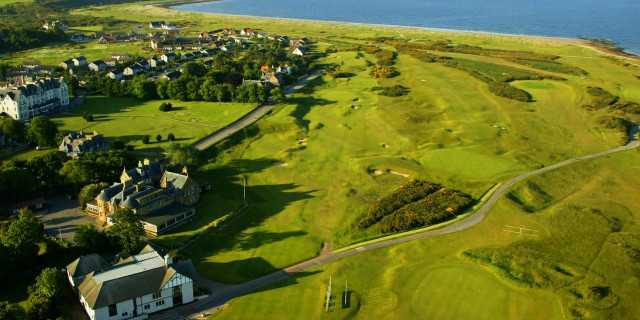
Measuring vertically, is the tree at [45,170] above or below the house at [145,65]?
below

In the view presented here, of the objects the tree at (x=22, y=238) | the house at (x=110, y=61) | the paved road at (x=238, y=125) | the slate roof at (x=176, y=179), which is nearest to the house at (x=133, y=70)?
the house at (x=110, y=61)

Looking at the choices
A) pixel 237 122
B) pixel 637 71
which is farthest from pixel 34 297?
pixel 637 71

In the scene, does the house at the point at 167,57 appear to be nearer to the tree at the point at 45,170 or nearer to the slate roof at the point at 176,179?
the tree at the point at 45,170

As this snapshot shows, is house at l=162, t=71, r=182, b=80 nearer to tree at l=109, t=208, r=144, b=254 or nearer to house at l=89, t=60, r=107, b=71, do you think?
house at l=89, t=60, r=107, b=71

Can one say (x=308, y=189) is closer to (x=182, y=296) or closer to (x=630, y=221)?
(x=182, y=296)

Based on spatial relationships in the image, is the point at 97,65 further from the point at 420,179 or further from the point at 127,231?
the point at 420,179

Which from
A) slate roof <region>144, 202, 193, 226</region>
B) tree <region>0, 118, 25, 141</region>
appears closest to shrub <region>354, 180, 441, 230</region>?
slate roof <region>144, 202, 193, 226</region>
